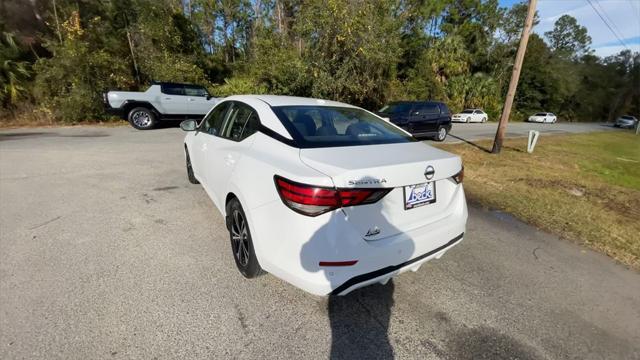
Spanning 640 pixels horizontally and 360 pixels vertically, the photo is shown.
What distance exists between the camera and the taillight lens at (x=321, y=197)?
1.74 metres

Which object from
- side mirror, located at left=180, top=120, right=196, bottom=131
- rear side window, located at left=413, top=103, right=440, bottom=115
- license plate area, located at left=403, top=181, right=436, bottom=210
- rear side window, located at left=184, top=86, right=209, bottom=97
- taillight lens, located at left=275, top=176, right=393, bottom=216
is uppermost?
rear side window, located at left=184, top=86, right=209, bottom=97

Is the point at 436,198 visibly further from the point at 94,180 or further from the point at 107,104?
the point at 107,104

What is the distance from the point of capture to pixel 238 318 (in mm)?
2135

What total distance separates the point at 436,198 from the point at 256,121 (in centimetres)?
170

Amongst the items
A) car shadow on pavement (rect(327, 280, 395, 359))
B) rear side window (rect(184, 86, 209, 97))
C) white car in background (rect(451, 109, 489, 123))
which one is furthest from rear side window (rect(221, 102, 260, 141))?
white car in background (rect(451, 109, 489, 123))

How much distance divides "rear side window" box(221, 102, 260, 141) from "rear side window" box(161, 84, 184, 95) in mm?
9191

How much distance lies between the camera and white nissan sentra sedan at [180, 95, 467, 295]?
5.83ft

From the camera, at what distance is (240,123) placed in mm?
2930

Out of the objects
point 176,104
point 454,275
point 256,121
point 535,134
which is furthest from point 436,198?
point 176,104

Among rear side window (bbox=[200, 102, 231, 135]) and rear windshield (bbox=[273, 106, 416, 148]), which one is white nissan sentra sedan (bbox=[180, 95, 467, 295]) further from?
rear side window (bbox=[200, 102, 231, 135])

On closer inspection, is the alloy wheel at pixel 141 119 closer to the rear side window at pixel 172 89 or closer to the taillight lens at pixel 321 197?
the rear side window at pixel 172 89

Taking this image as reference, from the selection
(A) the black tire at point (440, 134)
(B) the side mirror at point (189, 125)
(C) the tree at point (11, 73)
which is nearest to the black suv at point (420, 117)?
(A) the black tire at point (440, 134)

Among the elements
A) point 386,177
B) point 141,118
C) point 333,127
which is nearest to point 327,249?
point 386,177

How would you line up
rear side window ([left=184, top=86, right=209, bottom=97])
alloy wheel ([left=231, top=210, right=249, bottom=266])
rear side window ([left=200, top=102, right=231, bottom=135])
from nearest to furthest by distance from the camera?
alloy wheel ([left=231, top=210, right=249, bottom=266])
rear side window ([left=200, top=102, right=231, bottom=135])
rear side window ([left=184, top=86, right=209, bottom=97])
